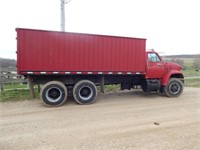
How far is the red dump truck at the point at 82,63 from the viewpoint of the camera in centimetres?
844

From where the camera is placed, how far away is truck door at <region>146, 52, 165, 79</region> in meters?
10.4

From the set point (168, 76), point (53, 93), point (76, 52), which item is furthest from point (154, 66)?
point (53, 93)

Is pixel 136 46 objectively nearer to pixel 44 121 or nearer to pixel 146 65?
pixel 146 65

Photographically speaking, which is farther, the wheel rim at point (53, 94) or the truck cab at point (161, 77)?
the truck cab at point (161, 77)

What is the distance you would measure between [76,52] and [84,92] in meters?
1.79

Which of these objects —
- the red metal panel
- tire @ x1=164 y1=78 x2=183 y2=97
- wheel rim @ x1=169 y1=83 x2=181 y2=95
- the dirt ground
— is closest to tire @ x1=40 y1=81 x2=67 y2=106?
the dirt ground

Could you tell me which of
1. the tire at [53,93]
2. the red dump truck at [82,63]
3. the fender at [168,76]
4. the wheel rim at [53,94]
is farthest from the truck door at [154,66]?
the wheel rim at [53,94]

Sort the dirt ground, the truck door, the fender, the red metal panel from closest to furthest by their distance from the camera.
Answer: the dirt ground
the red metal panel
the truck door
the fender

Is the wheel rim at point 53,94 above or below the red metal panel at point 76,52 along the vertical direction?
below

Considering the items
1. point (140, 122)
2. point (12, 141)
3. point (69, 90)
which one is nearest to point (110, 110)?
point (140, 122)

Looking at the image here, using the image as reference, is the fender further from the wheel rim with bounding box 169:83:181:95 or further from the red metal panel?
the red metal panel

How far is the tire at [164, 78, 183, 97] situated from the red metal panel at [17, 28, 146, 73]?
1792 millimetres

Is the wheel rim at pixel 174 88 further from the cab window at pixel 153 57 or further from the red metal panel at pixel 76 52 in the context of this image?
the red metal panel at pixel 76 52

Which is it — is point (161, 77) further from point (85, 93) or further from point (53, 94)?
point (53, 94)
